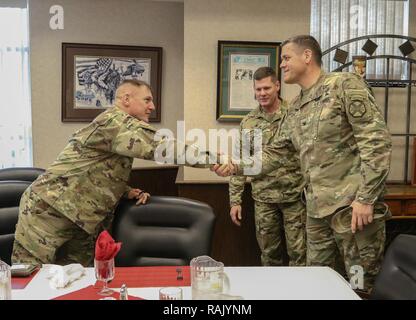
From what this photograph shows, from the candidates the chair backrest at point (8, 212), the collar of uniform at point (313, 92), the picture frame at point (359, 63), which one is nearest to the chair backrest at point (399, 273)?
the collar of uniform at point (313, 92)

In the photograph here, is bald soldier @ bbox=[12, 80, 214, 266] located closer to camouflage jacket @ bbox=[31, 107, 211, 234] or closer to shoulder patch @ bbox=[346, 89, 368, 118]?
camouflage jacket @ bbox=[31, 107, 211, 234]

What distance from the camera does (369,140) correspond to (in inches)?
76.1

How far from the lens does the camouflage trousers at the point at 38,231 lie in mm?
2090

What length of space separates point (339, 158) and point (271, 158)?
52 cm

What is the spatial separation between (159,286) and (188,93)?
2.16 metres

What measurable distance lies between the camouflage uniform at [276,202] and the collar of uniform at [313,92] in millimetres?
494

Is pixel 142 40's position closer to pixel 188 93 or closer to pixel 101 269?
pixel 188 93

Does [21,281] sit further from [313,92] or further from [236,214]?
[236,214]

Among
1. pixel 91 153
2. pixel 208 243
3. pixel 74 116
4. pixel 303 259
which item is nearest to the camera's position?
pixel 208 243

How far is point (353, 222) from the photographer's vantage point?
1.96m

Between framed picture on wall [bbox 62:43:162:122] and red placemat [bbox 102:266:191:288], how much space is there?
254 cm

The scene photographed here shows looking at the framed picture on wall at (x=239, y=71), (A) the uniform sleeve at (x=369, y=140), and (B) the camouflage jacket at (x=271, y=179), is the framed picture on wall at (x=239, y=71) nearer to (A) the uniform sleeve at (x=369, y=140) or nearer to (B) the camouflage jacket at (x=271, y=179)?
(B) the camouflage jacket at (x=271, y=179)

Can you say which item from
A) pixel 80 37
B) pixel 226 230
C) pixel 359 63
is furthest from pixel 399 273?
pixel 80 37

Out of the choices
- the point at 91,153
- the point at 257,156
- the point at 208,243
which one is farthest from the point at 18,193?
the point at 257,156
